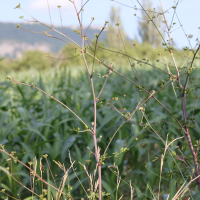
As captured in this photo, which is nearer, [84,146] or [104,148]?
[104,148]

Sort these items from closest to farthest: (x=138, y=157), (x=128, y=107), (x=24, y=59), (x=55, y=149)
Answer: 1. (x=55, y=149)
2. (x=138, y=157)
3. (x=128, y=107)
4. (x=24, y=59)

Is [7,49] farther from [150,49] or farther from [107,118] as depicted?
[107,118]

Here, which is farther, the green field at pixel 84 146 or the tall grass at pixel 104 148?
the green field at pixel 84 146

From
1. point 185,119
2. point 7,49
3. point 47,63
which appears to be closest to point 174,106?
point 185,119

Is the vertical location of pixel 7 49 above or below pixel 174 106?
below

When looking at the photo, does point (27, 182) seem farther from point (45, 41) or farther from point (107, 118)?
point (45, 41)

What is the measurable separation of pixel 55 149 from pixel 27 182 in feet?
0.96

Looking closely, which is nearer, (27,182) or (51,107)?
(27,182)

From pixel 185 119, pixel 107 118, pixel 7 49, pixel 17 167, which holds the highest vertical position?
pixel 185 119

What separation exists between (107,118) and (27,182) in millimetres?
805

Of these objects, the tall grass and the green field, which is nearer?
the tall grass

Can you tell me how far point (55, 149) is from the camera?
5.24ft

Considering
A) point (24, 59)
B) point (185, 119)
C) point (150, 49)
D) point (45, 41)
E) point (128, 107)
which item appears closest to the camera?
point (185, 119)

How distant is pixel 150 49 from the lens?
79.7ft
